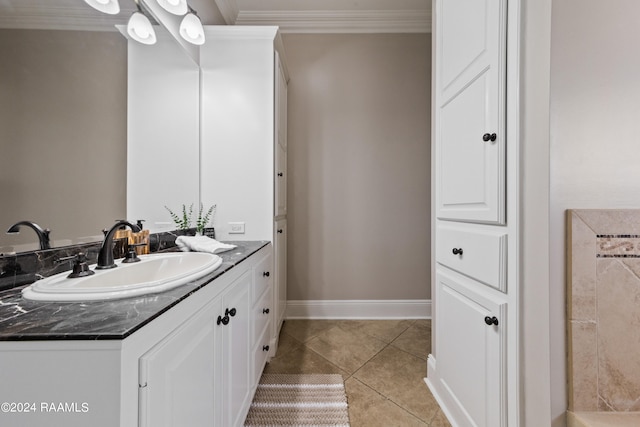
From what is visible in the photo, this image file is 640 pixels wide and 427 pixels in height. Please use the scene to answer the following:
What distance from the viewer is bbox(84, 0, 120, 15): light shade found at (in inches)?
41.7

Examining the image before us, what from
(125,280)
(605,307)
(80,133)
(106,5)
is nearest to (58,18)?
(106,5)

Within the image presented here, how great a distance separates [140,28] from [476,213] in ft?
5.96

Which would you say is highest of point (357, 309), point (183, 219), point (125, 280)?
point (183, 219)

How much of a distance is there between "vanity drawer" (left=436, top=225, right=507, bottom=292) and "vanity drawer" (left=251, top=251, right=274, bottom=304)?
1010mm

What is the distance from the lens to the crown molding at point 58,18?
31.3 inches

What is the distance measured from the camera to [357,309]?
8.14ft

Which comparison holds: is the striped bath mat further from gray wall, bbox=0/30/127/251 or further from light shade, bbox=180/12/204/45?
light shade, bbox=180/12/204/45

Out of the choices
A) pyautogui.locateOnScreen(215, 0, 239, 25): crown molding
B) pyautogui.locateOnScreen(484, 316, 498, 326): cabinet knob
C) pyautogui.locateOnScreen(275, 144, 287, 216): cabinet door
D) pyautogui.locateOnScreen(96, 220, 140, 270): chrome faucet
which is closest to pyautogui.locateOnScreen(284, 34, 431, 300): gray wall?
pyautogui.locateOnScreen(275, 144, 287, 216): cabinet door

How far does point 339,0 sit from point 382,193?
5.68ft

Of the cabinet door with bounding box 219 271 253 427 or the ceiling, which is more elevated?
the ceiling

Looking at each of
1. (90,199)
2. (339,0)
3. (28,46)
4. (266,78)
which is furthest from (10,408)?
(339,0)

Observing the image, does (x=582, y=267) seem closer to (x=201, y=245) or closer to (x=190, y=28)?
(x=201, y=245)

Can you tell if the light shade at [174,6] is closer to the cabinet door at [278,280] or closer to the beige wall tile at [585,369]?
the cabinet door at [278,280]

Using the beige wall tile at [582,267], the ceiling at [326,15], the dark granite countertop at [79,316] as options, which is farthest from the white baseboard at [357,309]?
the ceiling at [326,15]
